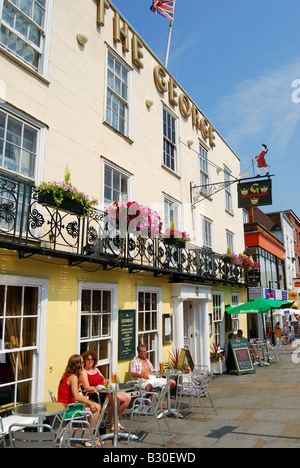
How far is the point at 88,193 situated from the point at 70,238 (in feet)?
4.11

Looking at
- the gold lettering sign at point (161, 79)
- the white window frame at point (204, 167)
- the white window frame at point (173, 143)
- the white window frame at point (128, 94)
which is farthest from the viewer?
the white window frame at point (204, 167)

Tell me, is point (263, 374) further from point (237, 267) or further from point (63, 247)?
point (63, 247)

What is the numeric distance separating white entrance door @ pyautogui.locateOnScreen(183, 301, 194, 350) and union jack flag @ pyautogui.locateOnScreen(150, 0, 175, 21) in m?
9.77

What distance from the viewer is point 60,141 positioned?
7547 mm

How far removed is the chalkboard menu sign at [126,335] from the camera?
845cm

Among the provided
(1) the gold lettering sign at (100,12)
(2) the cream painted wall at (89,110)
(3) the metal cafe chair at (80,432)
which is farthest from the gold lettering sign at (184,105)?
(3) the metal cafe chair at (80,432)

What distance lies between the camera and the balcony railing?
19.2 feet

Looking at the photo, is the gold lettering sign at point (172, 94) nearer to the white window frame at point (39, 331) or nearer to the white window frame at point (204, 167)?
the white window frame at point (204, 167)

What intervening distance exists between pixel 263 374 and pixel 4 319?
10.2 m

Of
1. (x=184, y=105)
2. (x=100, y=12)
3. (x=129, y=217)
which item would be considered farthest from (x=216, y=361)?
(x=100, y=12)

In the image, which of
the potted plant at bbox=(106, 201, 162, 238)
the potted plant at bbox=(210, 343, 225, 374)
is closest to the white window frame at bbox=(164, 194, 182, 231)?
the potted plant at bbox=(106, 201, 162, 238)

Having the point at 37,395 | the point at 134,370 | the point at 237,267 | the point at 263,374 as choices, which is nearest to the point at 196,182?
the point at 237,267

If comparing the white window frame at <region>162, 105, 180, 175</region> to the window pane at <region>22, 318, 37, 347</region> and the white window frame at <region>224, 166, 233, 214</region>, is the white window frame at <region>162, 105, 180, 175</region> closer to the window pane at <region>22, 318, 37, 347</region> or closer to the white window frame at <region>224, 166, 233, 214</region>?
the white window frame at <region>224, 166, 233, 214</region>

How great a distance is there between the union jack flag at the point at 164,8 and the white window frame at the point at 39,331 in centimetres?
1037
